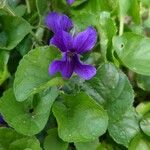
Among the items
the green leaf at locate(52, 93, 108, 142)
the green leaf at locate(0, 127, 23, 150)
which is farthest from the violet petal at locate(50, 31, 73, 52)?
the green leaf at locate(0, 127, 23, 150)

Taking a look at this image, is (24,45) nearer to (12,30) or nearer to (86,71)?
(12,30)

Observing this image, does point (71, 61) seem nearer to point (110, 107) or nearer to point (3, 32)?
point (110, 107)

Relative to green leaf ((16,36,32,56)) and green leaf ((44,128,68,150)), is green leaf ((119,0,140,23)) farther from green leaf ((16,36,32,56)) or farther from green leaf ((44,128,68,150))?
green leaf ((44,128,68,150))

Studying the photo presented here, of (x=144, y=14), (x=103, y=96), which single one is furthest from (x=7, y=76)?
(x=144, y=14)

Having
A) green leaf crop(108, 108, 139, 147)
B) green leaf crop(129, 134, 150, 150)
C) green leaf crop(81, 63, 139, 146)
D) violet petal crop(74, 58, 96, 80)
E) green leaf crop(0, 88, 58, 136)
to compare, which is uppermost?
violet petal crop(74, 58, 96, 80)

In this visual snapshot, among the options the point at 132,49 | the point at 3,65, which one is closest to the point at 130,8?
the point at 132,49

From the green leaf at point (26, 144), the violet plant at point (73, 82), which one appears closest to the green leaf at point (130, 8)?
the violet plant at point (73, 82)
